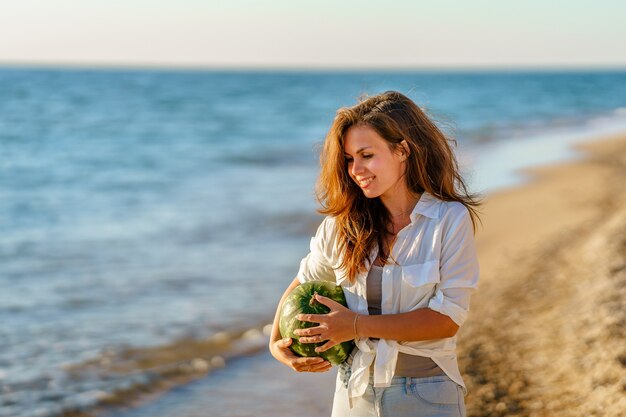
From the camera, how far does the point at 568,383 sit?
574cm

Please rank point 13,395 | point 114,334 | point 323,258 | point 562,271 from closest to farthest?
point 323,258 < point 13,395 < point 114,334 < point 562,271

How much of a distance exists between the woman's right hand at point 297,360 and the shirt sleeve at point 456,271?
0.49 metres

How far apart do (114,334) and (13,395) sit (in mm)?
1508

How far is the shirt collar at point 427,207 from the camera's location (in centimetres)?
320

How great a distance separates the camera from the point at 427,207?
3.24 metres

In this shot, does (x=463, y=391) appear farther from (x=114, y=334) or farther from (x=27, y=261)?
(x=27, y=261)

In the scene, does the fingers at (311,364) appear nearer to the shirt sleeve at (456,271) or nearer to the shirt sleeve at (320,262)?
the shirt sleeve at (320,262)

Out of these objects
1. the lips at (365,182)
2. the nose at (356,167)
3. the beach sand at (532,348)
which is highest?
the nose at (356,167)

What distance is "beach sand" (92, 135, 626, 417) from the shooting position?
18.4 ft

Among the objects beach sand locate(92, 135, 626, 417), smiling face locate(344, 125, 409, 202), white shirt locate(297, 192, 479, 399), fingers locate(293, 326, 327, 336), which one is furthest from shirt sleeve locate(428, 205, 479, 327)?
beach sand locate(92, 135, 626, 417)

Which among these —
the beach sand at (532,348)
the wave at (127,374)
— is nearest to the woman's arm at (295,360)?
the beach sand at (532,348)

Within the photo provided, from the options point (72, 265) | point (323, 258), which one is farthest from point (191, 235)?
point (323, 258)

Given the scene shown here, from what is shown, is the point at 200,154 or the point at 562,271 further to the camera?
the point at 200,154

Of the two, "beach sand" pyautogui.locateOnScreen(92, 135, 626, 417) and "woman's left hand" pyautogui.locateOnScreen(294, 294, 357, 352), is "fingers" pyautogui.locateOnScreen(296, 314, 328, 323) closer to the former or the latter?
"woman's left hand" pyautogui.locateOnScreen(294, 294, 357, 352)
